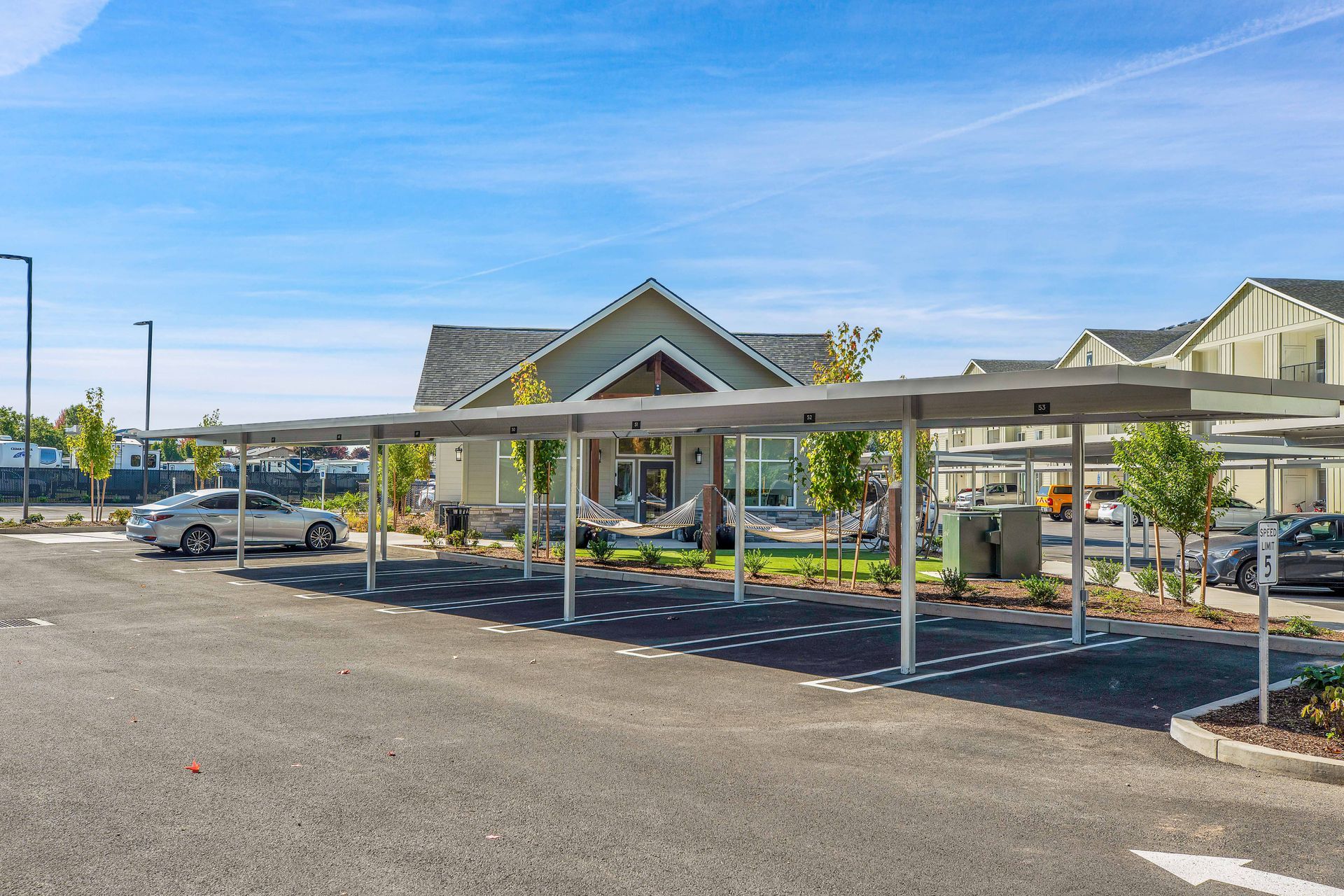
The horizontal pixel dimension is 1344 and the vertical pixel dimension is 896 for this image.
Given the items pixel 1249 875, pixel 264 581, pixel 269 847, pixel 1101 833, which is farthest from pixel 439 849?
pixel 264 581

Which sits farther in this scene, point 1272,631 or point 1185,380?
point 1272,631

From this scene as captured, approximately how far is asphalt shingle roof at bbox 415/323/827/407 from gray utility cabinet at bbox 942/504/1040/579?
13.9 meters

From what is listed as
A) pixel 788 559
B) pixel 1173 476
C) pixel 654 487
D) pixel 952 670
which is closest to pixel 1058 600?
pixel 1173 476

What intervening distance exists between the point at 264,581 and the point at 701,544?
10.5 metres

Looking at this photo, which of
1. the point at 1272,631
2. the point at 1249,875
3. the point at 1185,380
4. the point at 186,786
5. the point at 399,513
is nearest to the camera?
the point at 1249,875

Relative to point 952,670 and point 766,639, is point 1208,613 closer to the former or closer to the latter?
point 952,670

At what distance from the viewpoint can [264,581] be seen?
18156 millimetres

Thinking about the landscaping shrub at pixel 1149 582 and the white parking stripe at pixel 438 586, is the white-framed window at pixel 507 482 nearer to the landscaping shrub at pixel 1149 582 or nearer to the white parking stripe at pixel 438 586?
the white parking stripe at pixel 438 586

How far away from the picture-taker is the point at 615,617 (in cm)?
1421

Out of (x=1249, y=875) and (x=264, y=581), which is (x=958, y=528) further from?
(x=1249, y=875)

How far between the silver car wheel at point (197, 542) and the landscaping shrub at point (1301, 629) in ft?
70.0

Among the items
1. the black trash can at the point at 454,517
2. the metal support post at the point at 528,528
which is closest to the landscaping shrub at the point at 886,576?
the metal support post at the point at 528,528

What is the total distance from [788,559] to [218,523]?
13.2m

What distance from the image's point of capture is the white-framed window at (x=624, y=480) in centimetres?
3133
